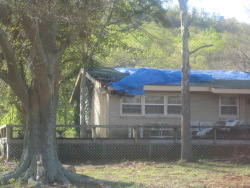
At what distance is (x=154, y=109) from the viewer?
18.9 m

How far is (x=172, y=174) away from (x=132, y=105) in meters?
7.08

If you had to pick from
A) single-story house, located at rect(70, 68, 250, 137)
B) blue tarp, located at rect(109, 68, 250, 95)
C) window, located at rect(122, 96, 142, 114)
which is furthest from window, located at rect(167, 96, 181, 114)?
window, located at rect(122, 96, 142, 114)

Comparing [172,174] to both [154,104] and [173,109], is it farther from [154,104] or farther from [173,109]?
[173,109]

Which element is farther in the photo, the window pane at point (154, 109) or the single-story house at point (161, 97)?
the window pane at point (154, 109)

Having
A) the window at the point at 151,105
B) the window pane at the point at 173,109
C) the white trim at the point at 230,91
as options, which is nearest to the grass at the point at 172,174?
the window at the point at 151,105

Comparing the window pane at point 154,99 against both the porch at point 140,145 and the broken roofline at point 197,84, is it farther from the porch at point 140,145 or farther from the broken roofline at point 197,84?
the porch at point 140,145

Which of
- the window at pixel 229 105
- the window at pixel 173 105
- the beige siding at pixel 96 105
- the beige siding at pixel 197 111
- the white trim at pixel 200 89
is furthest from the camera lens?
the beige siding at pixel 96 105

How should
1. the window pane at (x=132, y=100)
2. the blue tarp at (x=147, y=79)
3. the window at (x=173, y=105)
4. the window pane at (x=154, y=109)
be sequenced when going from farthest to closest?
the window at (x=173, y=105) → the window pane at (x=154, y=109) → the window pane at (x=132, y=100) → the blue tarp at (x=147, y=79)

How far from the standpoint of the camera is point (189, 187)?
962cm

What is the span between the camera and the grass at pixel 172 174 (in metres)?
10.1

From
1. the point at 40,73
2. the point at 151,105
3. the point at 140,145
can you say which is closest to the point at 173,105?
the point at 151,105

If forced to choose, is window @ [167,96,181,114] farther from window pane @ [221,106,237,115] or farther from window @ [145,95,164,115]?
window pane @ [221,106,237,115]

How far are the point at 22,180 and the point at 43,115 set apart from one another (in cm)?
155

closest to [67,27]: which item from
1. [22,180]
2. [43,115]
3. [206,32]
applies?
[43,115]
